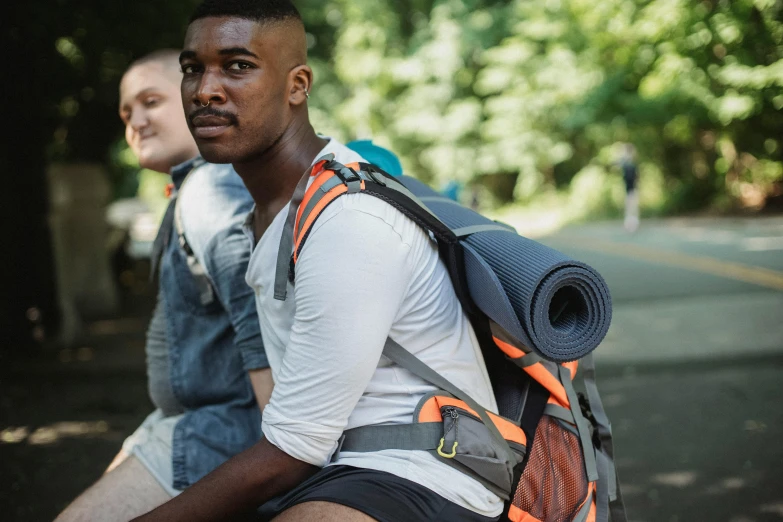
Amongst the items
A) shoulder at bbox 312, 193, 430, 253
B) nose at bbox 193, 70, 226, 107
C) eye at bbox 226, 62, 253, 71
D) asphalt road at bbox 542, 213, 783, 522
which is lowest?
asphalt road at bbox 542, 213, 783, 522

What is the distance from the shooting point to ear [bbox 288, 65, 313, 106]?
2.01 metres

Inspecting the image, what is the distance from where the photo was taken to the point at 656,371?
6.97 meters

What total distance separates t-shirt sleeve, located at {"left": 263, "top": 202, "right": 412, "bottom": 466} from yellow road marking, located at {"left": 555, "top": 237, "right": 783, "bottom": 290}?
10.0 metres

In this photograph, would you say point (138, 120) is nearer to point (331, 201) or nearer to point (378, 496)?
point (331, 201)

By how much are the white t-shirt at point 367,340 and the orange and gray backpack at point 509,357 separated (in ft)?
0.10

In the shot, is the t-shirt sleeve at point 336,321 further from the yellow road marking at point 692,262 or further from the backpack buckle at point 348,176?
the yellow road marking at point 692,262

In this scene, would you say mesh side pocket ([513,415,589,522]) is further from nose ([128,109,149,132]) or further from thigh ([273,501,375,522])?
nose ([128,109,149,132])

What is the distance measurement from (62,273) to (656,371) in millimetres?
6770

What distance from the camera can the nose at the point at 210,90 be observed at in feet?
6.37

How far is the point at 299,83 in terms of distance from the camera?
2.02 m

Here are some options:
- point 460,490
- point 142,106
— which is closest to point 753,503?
point 460,490

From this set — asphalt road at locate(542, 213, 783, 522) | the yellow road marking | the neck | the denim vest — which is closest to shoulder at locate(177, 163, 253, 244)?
the denim vest

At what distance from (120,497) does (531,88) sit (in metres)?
28.0

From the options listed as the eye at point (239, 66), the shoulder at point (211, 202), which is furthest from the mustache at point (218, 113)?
the shoulder at point (211, 202)
